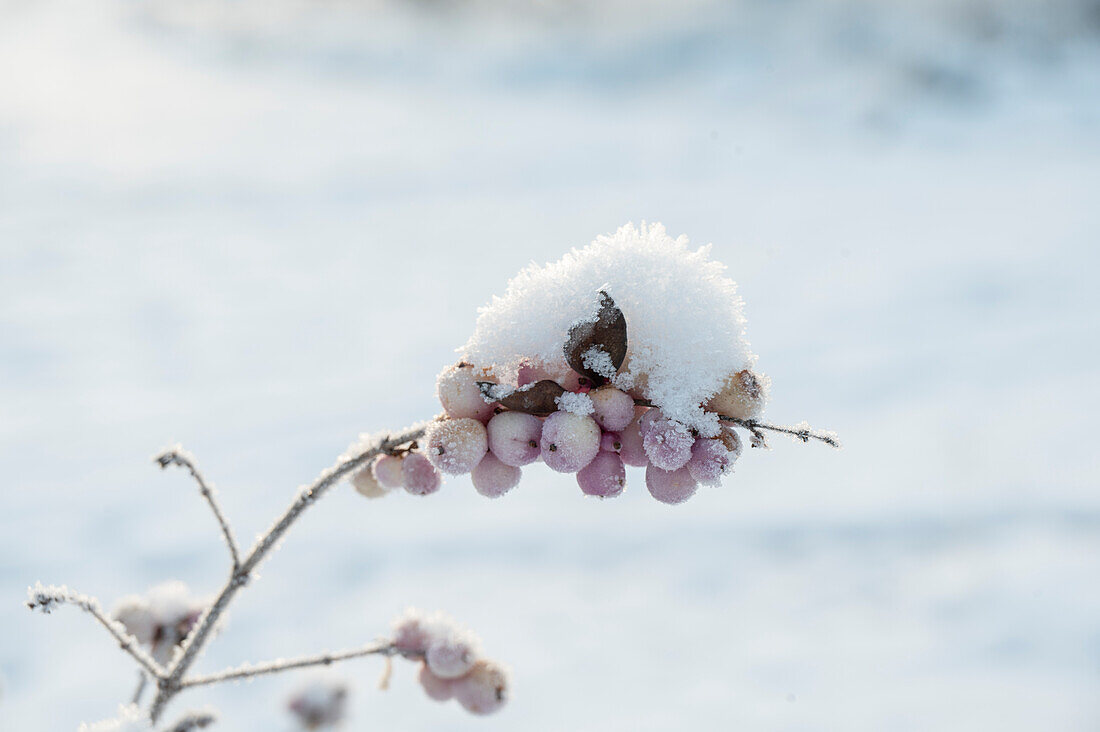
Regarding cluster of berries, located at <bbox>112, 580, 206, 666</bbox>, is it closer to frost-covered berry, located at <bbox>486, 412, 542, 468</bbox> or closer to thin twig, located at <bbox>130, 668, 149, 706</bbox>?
thin twig, located at <bbox>130, 668, 149, 706</bbox>

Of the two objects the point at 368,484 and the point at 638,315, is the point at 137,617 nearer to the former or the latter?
the point at 368,484

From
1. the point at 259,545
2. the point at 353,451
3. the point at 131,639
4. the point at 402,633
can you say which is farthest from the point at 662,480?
the point at 131,639

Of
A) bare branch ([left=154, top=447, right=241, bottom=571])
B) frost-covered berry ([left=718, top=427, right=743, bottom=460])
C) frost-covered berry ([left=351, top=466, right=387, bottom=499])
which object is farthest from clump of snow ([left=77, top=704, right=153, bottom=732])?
frost-covered berry ([left=718, top=427, right=743, bottom=460])

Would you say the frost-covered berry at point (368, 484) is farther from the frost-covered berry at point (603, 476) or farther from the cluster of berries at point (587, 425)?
the frost-covered berry at point (603, 476)

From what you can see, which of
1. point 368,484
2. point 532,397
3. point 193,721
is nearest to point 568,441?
point 532,397

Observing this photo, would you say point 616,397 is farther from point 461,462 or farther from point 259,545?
point 259,545

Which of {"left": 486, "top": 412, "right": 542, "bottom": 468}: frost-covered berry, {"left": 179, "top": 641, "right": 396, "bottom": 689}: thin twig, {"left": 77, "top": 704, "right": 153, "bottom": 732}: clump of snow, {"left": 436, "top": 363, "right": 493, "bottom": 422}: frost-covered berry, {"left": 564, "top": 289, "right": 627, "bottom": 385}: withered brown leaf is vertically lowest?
{"left": 77, "top": 704, "right": 153, "bottom": 732}: clump of snow
